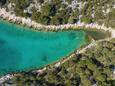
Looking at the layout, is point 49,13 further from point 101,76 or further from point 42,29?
point 101,76

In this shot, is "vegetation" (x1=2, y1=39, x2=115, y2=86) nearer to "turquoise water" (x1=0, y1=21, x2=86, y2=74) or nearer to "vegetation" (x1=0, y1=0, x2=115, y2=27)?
"turquoise water" (x1=0, y1=21, x2=86, y2=74)

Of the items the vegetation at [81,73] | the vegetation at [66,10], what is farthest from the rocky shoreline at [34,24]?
the vegetation at [81,73]

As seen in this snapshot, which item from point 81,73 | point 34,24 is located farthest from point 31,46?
point 81,73

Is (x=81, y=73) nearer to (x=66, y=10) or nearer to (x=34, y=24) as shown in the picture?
(x=66, y=10)

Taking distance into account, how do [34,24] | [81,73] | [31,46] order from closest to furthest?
[81,73]
[31,46]
[34,24]

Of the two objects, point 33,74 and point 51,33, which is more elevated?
point 51,33

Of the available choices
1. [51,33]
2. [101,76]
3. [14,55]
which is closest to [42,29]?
[51,33]

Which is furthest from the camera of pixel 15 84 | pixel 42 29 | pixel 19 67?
pixel 42 29
